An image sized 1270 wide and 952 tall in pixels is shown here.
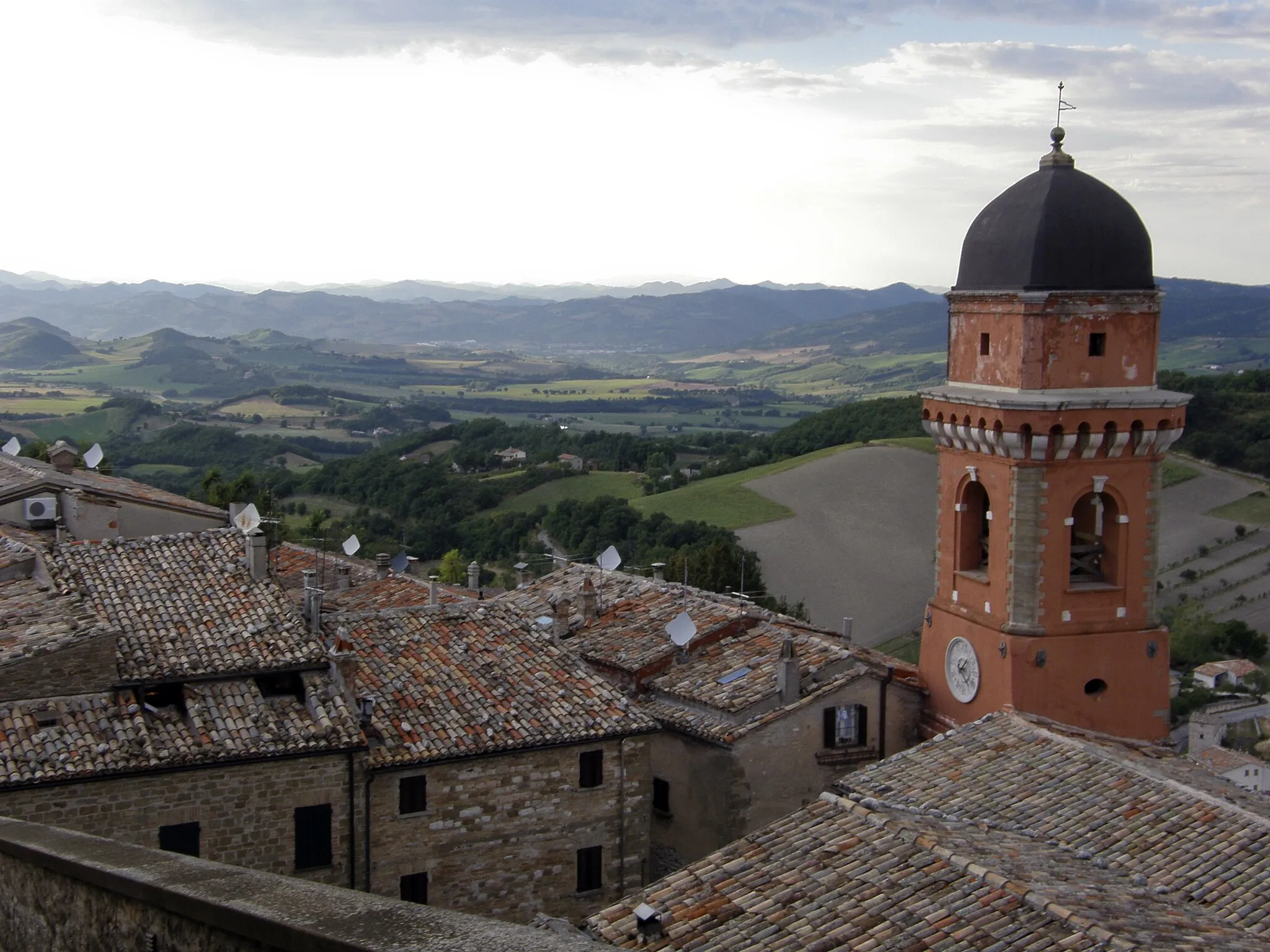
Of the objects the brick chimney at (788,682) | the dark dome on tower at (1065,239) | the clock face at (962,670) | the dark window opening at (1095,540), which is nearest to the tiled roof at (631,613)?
the brick chimney at (788,682)

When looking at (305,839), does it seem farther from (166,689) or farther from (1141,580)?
(1141,580)

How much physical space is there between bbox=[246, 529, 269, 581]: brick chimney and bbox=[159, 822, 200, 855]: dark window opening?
5.24m

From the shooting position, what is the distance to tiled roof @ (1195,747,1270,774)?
5466 cm

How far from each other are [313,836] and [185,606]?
4.55 m

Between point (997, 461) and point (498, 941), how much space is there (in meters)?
16.7

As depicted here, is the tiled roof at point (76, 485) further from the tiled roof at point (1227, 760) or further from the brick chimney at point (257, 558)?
the tiled roof at point (1227, 760)

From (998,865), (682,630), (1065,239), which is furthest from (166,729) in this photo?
(1065,239)

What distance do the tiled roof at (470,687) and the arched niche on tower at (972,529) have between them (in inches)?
224

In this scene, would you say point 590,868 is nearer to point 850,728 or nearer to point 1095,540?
point 850,728

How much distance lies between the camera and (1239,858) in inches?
590

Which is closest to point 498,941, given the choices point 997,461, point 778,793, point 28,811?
point 28,811

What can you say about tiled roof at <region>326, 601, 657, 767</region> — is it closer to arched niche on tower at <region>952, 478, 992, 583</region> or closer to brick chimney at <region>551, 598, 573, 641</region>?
brick chimney at <region>551, 598, 573, 641</region>

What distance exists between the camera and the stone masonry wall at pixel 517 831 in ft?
67.5

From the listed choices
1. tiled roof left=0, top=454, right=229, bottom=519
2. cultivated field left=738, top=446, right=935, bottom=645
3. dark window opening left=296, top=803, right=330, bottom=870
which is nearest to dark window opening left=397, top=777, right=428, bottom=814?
dark window opening left=296, top=803, right=330, bottom=870
